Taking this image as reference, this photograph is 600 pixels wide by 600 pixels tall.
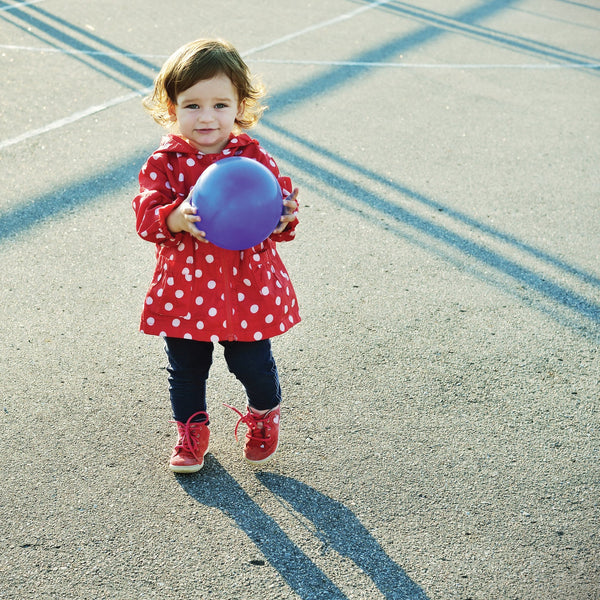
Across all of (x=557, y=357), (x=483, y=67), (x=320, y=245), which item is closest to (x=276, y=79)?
(x=483, y=67)

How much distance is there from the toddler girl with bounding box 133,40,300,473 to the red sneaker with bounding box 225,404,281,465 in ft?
0.82

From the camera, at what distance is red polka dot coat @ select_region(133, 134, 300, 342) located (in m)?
2.77

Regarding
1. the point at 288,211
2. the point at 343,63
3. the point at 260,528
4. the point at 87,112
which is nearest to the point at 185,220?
the point at 288,211

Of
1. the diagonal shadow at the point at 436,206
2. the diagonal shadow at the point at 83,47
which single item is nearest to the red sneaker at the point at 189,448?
the diagonal shadow at the point at 436,206

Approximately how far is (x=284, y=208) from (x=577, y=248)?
2.86 meters

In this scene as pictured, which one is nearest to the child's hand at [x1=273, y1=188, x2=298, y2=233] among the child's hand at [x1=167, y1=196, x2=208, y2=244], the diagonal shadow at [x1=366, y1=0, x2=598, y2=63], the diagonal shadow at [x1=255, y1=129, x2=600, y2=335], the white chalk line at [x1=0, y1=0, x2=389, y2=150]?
the child's hand at [x1=167, y1=196, x2=208, y2=244]

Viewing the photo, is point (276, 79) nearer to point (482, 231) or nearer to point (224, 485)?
point (482, 231)

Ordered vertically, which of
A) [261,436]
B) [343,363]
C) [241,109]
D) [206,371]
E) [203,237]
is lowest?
[343,363]

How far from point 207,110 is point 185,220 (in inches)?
15.6

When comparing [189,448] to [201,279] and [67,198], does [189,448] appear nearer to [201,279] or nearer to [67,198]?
[201,279]

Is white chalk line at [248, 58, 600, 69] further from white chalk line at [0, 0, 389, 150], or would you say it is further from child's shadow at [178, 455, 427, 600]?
child's shadow at [178, 455, 427, 600]

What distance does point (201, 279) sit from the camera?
279 centimetres

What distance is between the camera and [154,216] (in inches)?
104

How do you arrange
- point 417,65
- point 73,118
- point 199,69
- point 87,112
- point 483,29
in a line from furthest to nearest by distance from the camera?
point 483,29 → point 417,65 → point 87,112 → point 73,118 → point 199,69
